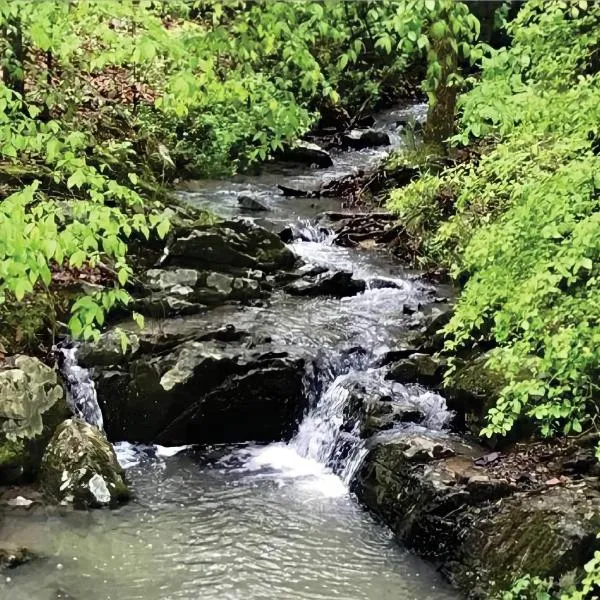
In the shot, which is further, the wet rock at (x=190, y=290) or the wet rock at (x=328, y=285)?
the wet rock at (x=328, y=285)

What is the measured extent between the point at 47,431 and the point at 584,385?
4984 mm

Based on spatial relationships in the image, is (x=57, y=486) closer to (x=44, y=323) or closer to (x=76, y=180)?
(x=44, y=323)

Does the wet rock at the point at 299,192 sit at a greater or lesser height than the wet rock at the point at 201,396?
greater

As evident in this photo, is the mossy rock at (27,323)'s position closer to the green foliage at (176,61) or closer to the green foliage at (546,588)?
the green foliage at (176,61)

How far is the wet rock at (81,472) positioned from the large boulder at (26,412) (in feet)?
0.52

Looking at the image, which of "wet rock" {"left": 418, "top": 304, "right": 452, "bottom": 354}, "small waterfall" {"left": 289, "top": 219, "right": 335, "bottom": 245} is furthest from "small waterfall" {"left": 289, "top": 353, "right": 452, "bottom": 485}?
"small waterfall" {"left": 289, "top": 219, "right": 335, "bottom": 245}

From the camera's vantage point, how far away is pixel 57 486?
7.00m

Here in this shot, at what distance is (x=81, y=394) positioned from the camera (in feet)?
27.7

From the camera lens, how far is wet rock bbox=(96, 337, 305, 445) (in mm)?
8359

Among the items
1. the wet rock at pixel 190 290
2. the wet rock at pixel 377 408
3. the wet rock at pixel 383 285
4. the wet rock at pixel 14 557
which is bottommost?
the wet rock at pixel 14 557

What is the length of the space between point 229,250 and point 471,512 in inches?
216

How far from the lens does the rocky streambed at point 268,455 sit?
19.5 ft

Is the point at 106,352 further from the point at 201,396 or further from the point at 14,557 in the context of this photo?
the point at 14,557

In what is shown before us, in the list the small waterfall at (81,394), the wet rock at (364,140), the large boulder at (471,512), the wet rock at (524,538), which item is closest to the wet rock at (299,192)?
the wet rock at (364,140)
